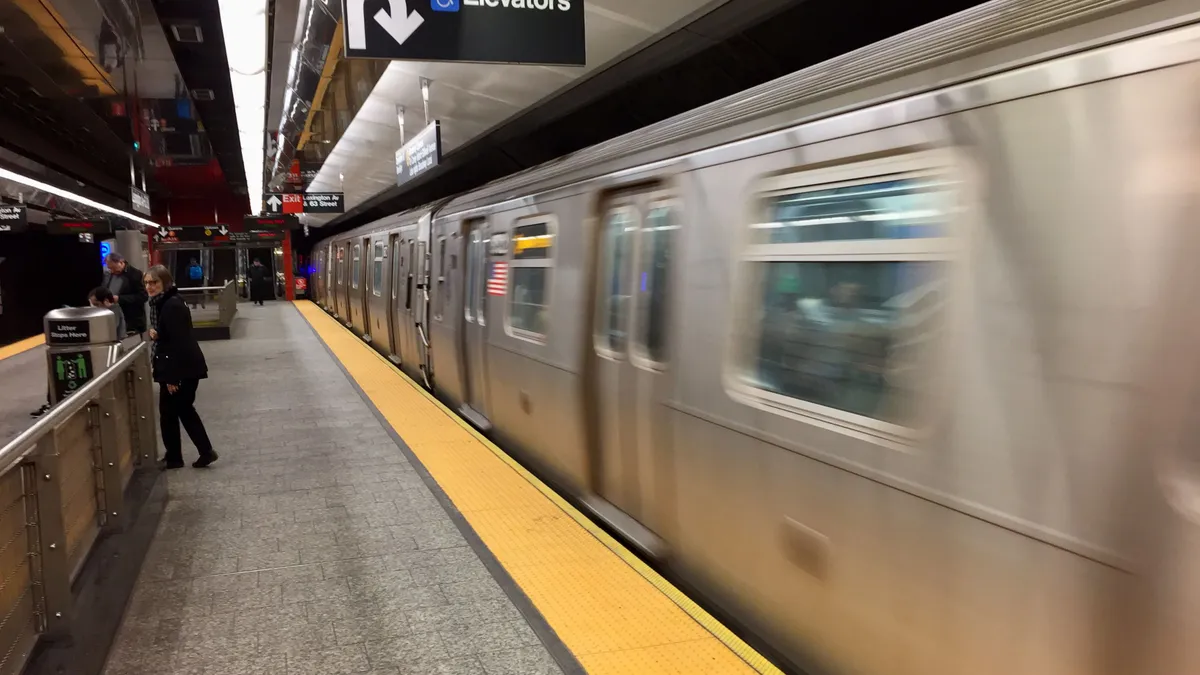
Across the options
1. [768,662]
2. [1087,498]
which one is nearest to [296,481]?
[768,662]

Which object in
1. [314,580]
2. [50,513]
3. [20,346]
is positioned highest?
[50,513]

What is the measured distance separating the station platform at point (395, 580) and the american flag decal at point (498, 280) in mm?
1205

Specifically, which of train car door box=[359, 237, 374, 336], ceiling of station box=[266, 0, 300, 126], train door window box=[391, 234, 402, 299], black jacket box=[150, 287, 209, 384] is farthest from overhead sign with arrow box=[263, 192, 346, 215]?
black jacket box=[150, 287, 209, 384]

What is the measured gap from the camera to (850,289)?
265cm

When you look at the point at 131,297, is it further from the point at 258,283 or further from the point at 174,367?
the point at 258,283

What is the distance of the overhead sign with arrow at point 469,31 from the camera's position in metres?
4.35

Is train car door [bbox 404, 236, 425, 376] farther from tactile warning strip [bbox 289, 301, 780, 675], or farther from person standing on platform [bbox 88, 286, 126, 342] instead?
tactile warning strip [bbox 289, 301, 780, 675]

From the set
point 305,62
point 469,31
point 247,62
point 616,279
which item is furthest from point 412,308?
point 616,279

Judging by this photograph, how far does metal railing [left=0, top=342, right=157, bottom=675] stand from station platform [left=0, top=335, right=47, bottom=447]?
85.6 inches

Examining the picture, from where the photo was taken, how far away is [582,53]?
15.3 feet

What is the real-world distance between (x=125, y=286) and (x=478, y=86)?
4.65 metres

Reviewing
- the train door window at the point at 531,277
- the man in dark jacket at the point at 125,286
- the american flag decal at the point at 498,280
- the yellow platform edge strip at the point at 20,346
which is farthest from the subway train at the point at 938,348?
the yellow platform edge strip at the point at 20,346

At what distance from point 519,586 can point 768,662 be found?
48.0 inches

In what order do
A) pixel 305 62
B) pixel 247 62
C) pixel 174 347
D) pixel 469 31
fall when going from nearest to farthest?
pixel 469 31, pixel 174 347, pixel 247 62, pixel 305 62
